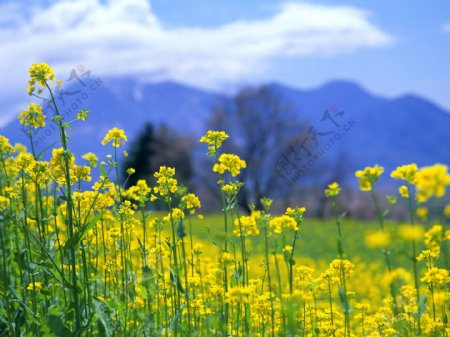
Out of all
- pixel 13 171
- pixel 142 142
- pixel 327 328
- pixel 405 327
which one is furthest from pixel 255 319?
pixel 142 142

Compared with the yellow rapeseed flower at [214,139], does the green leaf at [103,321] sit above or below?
below

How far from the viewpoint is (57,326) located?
414cm

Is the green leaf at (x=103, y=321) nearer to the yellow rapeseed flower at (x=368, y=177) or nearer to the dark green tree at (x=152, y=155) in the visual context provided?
the yellow rapeseed flower at (x=368, y=177)

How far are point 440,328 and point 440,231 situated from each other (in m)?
1.35

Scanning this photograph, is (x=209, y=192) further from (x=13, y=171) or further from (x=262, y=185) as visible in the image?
(x=13, y=171)

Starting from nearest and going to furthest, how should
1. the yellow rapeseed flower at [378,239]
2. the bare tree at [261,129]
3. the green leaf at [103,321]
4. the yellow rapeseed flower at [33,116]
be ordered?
the yellow rapeseed flower at [378,239], the green leaf at [103,321], the yellow rapeseed flower at [33,116], the bare tree at [261,129]

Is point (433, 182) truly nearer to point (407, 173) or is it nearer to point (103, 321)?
point (407, 173)

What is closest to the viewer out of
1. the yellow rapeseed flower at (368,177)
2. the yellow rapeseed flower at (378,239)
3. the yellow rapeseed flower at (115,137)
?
the yellow rapeseed flower at (378,239)

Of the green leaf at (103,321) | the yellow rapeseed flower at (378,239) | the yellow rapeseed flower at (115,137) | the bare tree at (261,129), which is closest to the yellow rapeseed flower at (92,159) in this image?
the yellow rapeseed flower at (115,137)

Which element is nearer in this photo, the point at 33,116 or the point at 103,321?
the point at 103,321

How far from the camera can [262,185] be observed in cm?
5262

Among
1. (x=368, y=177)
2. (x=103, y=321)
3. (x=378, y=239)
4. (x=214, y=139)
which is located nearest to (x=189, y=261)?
(x=103, y=321)

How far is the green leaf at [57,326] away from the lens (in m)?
4.13

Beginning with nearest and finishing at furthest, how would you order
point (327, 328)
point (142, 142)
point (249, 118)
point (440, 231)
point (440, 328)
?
1. point (440, 231)
2. point (440, 328)
3. point (327, 328)
4. point (249, 118)
5. point (142, 142)
